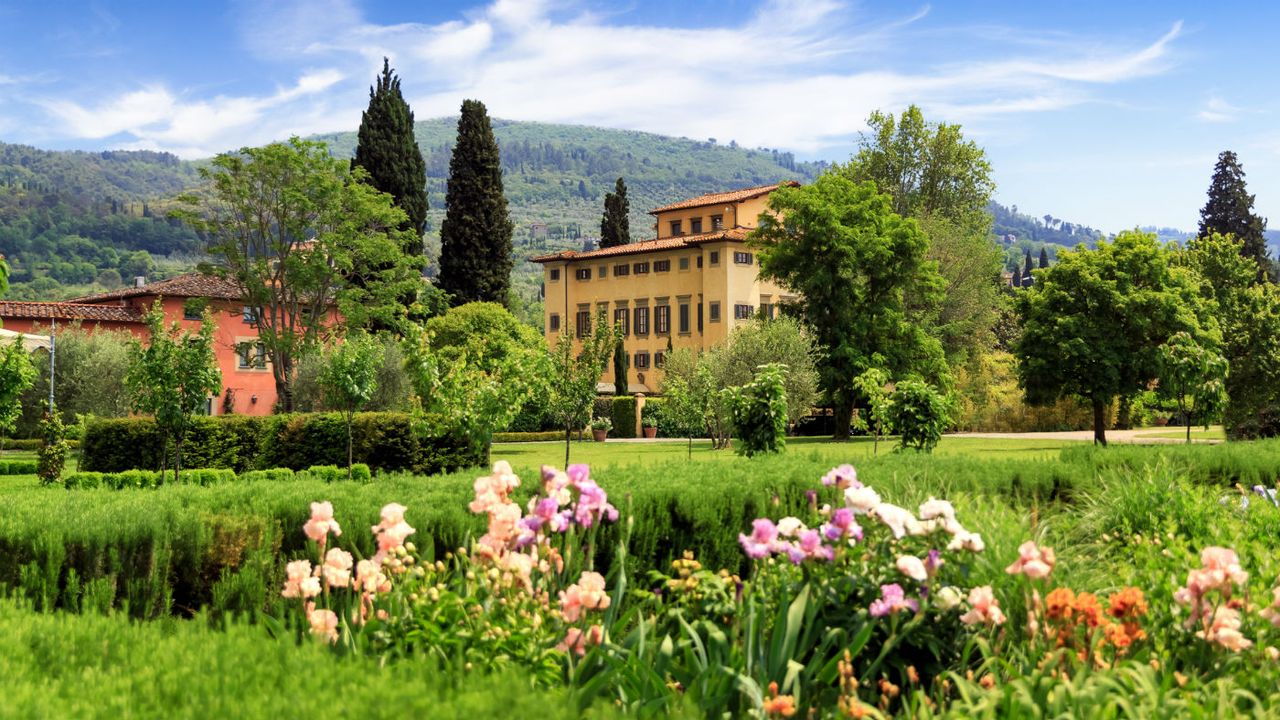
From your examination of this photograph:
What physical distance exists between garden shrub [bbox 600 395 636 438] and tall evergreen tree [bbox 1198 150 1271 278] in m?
36.8

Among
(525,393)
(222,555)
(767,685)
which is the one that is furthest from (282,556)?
(525,393)

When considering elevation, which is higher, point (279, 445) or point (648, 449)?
point (279, 445)

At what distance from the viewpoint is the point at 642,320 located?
208 ft

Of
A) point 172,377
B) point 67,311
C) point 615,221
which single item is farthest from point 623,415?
point 172,377

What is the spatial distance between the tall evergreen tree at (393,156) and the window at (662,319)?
1567 centimetres

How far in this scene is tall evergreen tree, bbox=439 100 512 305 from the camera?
2153 inches

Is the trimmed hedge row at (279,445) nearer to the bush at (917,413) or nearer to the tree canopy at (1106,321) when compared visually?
the bush at (917,413)

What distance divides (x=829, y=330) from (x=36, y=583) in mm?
40319

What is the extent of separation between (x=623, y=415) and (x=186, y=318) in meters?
23.8

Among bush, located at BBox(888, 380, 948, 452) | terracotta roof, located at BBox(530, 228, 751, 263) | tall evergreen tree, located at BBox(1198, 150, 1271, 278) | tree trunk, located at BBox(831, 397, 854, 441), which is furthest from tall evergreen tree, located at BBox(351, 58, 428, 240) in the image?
tall evergreen tree, located at BBox(1198, 150, 1271, 278)

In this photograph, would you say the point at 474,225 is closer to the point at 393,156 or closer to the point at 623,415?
the point at 393,156

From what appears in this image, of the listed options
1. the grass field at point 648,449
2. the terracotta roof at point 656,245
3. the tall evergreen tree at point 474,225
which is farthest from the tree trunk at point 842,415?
the tall evergreen tree at point 474,225

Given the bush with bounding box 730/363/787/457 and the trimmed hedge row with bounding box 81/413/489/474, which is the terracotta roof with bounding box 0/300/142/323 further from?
the bush with bounding box 730/363/787/457

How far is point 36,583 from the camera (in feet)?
20.2
